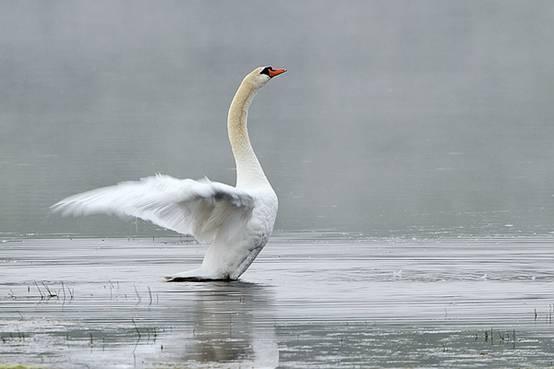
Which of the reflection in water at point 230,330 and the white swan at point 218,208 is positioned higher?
the white swan at point 218,208

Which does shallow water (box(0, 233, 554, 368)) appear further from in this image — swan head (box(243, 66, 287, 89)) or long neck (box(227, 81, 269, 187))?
swan head (box(243, 66, 287, 89))

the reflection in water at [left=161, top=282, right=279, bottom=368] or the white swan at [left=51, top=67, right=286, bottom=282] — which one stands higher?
the white swan at [left=51, top=67, right=286, bottom=282]

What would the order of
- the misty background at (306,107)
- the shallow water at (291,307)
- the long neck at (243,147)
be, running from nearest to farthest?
the shallow water at (291,307) < the long neck at (243,147) < the misty background at (306,107)

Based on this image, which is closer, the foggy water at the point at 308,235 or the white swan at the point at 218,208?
the foggy water at the point at 308,235

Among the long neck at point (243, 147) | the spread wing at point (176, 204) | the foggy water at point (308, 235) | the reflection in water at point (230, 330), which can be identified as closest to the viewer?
the reflection in water at point (230, 330)

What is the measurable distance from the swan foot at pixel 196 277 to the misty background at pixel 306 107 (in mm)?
6087

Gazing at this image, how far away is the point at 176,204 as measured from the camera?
17.9 meters

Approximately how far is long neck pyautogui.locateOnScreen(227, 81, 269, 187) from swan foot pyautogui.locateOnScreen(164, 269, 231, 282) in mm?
1117

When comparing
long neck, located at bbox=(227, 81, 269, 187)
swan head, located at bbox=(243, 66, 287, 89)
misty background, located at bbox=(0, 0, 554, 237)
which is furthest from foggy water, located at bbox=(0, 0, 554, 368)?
swan head, located at bbox=(243, 66, 287, 89)

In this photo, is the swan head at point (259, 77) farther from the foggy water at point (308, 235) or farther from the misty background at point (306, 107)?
the misty background at point (306, 107)

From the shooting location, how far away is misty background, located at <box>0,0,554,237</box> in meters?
31.2

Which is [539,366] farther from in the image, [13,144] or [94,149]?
[13,144]

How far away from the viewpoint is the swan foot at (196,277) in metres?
18.7

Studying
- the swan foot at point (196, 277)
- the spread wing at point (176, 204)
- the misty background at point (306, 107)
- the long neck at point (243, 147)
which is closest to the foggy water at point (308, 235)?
the misty background at point (306, 107)
